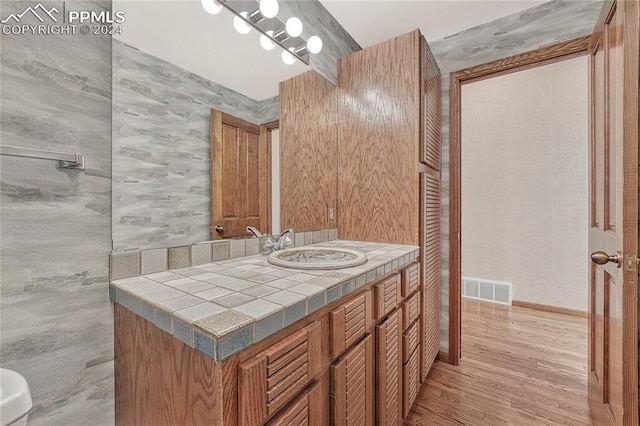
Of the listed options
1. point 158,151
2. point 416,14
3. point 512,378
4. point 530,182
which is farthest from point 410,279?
point 530,182

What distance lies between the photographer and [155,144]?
1007mm

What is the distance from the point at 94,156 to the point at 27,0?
1.38ft

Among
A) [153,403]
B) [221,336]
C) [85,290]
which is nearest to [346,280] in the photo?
[221,336]

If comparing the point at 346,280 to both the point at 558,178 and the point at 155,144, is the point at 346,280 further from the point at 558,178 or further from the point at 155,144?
the point at 558,178

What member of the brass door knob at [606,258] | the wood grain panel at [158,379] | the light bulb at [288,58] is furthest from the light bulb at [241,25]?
the brass door knob at [606,258]

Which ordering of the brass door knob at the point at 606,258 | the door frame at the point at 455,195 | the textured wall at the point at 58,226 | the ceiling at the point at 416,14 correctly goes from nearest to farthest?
the textured wall at the point at 58,226
the brass door knob at the point at 606,258
the ceiling at the point at 416,14
the door frame at the point at 455,195

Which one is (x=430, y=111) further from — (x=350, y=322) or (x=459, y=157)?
(x=350, y=322)

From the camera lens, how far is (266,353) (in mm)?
652

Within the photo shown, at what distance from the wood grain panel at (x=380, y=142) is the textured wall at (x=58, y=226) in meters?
1.37

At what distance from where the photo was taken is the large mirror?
934 mm

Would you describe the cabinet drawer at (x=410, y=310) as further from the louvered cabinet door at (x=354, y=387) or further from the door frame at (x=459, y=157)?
the door frame at (x=459, y=157)

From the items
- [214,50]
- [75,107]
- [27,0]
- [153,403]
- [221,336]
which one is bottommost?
[153,403]

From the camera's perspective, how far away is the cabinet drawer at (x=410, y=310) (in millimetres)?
1443

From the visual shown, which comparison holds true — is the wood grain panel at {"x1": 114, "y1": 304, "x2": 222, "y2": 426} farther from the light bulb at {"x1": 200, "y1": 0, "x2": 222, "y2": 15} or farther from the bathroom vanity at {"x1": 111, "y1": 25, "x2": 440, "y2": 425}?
the light bulb at {"x1": 200, "y1": 0, "x2": 222, "y2": 15}
